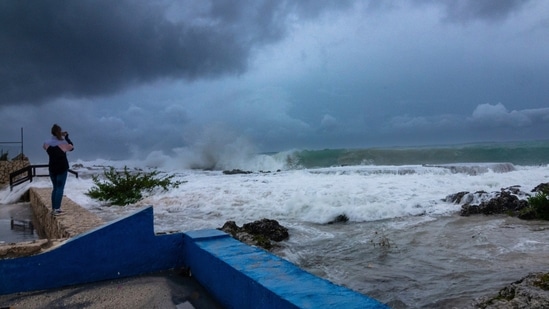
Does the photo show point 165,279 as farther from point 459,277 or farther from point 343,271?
point 459,277

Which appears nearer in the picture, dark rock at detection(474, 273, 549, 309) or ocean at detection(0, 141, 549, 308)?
dark rock at detection(474, 273, 549, 309)

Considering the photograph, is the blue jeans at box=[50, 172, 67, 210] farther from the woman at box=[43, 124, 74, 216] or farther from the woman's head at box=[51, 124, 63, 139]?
the woman's head at box=[51, 124, 63, 139]

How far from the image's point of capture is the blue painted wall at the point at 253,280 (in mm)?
2043

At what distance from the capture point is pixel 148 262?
3768 millimetres

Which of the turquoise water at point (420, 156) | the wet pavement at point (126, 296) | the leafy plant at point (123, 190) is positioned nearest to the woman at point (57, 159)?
the wet pavement at point (126, 296)

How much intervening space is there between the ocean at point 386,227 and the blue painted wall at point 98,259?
2.34 m

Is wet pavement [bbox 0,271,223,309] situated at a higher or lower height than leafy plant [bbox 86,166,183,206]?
lower

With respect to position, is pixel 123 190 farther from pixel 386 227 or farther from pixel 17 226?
pixel 386 227

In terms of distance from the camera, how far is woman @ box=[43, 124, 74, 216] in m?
6.86

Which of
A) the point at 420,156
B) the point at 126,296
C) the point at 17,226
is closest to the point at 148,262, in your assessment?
the point at 126,296

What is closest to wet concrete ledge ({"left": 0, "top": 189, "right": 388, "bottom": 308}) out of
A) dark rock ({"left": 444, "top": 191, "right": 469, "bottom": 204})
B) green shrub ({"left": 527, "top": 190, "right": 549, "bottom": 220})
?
green shrub ({"left": 527, "top": 190, "right": 549, "bottom": 220})

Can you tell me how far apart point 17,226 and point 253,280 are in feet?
28.8

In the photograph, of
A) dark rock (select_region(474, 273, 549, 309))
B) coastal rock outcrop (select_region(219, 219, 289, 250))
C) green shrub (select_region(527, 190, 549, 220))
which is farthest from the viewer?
green shrub (select_region(527, 190, 549, 220))

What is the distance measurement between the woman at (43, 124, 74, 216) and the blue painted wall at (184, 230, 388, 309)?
4.17 metres
